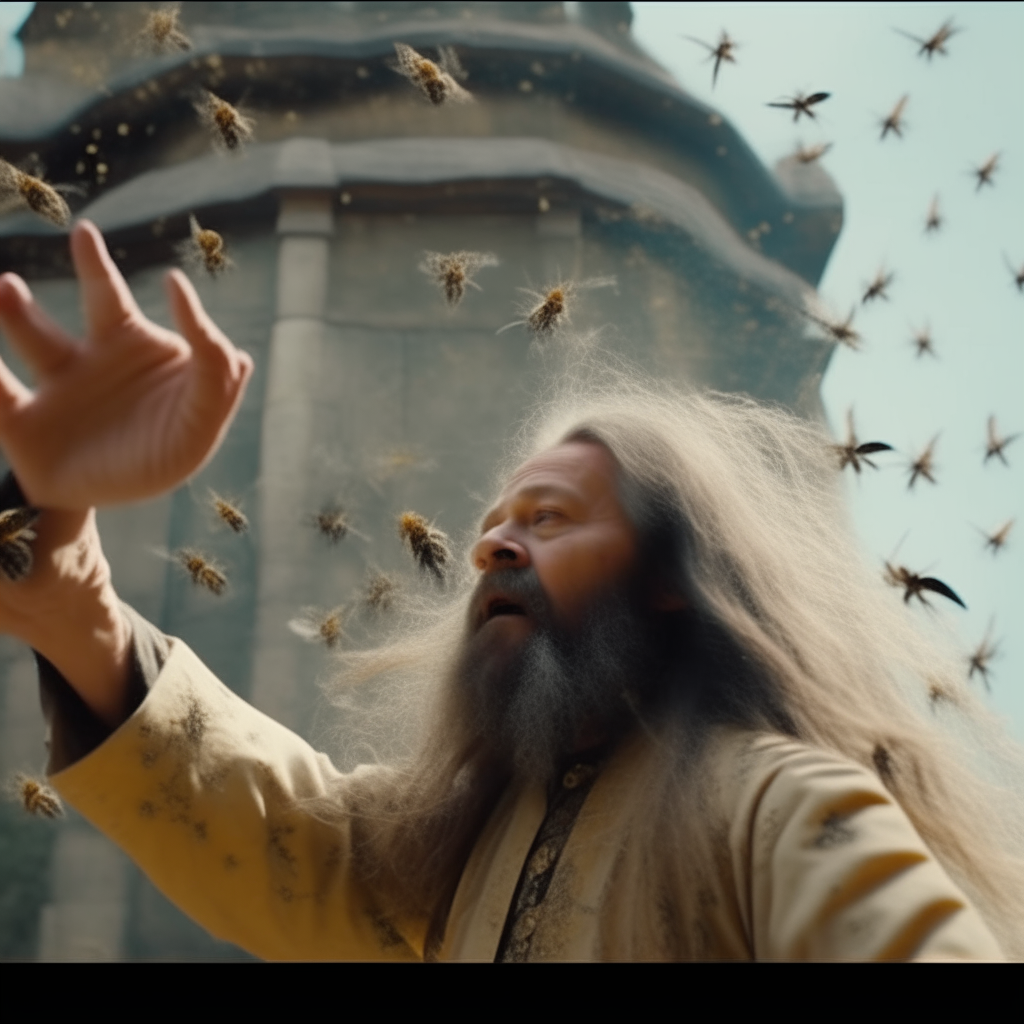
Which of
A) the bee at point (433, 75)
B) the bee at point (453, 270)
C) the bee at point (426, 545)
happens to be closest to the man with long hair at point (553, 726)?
the bee at point (426, 545)

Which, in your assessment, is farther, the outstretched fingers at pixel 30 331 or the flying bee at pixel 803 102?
the flying bee at pixel 803 102

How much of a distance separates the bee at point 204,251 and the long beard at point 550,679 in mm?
1589

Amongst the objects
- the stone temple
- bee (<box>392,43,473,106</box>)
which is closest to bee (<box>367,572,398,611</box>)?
the stone temple

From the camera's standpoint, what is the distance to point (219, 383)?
112cm

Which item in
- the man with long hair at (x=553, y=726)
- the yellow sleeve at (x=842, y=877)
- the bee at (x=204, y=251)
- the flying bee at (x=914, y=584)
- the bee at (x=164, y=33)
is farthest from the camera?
the bee at (x=164, y=33)

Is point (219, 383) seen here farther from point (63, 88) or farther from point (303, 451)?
point (63, 88)

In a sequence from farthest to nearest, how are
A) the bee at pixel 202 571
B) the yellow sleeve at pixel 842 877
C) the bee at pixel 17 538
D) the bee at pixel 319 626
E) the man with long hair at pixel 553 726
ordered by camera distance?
the bee at pixel 202 571 → the bee at pixel 319 626 → the bee at pixel 17 538 → the man with long hair at pixel 553 726 → the yellow sleeve at pixel 842 877

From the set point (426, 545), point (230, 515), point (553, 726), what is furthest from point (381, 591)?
point (553, 726)

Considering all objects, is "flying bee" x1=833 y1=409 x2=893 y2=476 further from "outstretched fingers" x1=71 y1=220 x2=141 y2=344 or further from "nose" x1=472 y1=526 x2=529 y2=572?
"outstretched fingers" x1=71 y1=220 x2=141 y2=344

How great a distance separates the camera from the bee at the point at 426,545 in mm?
2330

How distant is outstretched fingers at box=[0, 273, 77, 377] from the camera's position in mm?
1186

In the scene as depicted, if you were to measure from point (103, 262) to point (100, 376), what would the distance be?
13 centimetres

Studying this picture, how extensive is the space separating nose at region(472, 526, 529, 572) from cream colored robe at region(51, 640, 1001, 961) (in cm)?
27

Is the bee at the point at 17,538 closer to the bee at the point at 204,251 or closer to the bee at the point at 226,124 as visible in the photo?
the bee at the point at 204,251
